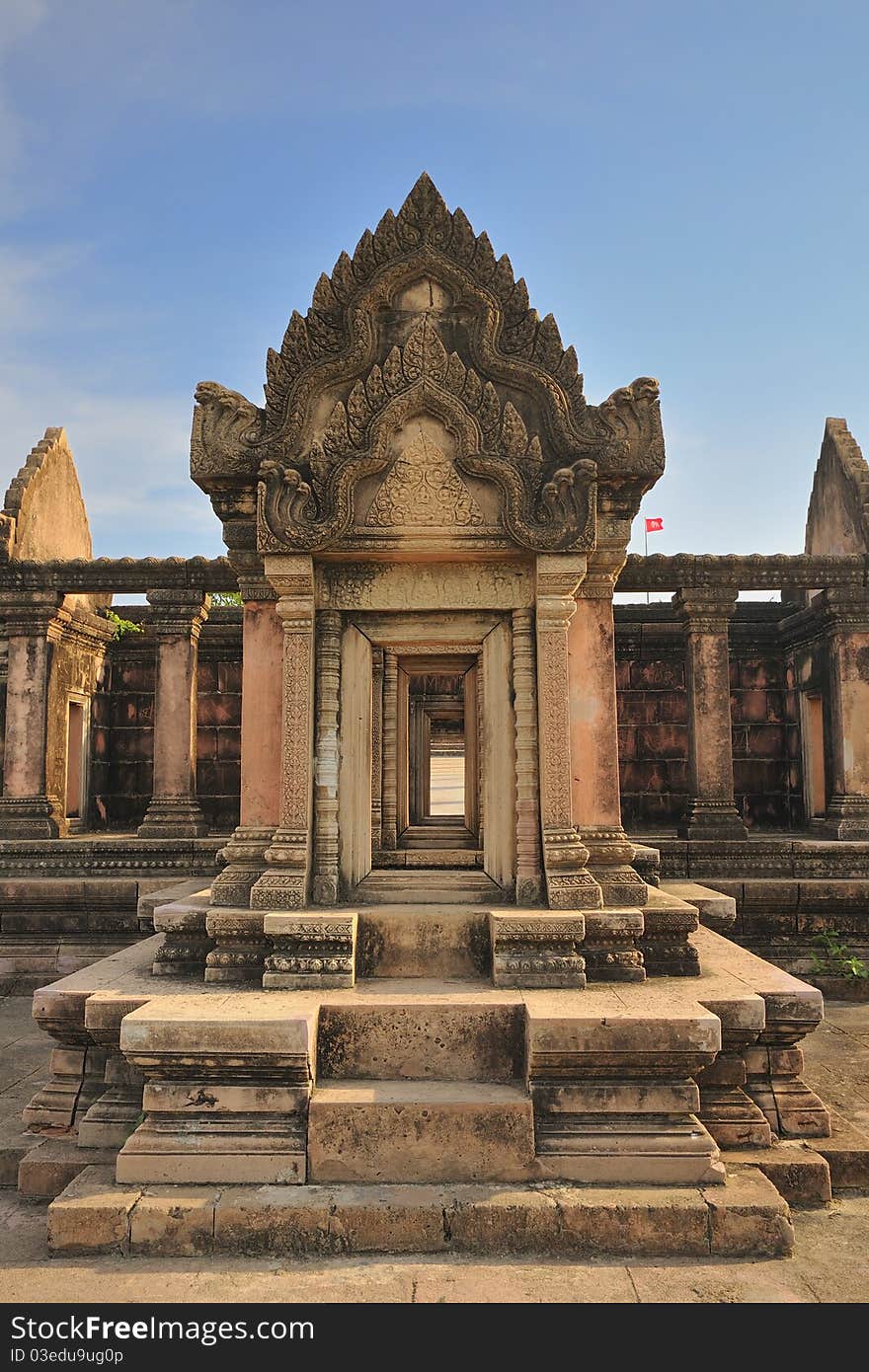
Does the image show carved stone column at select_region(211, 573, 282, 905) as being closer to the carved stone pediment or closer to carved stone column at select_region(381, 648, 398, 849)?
the carved stone pediment

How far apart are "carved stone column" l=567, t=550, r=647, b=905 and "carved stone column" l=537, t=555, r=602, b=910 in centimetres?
20

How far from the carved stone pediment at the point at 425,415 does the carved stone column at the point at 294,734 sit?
0.20m

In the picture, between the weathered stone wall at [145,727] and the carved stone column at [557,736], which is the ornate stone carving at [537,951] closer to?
the carved stone column at [557,736]

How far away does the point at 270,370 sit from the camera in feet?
16.7

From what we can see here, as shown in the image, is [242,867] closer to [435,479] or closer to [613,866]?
[613,866]

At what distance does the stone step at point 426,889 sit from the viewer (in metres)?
5.01

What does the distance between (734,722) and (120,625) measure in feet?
31.1

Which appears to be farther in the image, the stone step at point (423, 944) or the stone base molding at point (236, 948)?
the stone step at point (423, 944)


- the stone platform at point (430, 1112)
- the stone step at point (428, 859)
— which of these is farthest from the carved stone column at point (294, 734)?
the stone step at point (428, 859)

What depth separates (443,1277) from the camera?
10.5ft

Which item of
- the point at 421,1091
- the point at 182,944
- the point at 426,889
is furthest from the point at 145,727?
the point at 421,1091

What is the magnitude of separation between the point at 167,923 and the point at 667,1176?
267 cm
